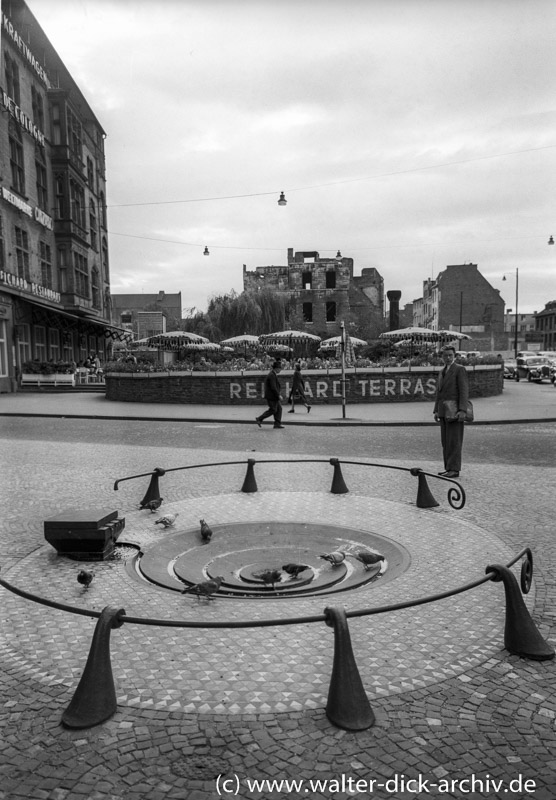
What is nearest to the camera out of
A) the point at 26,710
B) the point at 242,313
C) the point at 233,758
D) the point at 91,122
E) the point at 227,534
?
the point at 233,758

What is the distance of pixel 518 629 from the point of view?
11.9 ft

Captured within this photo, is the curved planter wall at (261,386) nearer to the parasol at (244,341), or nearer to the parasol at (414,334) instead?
the parasol at (414,334)

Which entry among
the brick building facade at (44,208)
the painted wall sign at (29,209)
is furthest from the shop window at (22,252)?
the painted wall sign at (29,209)

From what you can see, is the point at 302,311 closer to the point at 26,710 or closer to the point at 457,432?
the point at 457,432

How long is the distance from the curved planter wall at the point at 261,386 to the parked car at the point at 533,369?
16.9m

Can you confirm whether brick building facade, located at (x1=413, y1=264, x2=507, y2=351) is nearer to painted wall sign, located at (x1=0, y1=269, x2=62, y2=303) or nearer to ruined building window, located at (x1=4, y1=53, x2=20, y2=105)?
painted wall sign, located at (x1=0, y1=269, x2=62, y2=303)

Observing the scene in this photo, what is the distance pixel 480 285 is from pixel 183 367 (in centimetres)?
5998

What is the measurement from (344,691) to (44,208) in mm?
35532

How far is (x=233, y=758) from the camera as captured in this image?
269 centimetres

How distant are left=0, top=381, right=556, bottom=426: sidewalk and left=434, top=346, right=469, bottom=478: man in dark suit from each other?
7.80 meters

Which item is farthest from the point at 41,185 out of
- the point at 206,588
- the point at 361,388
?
the point at 206,588

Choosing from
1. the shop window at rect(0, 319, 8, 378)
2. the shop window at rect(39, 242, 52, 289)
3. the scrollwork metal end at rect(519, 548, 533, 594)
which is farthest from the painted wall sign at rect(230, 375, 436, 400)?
the scrollwork metal end at rect(519, 548, 533, 594)

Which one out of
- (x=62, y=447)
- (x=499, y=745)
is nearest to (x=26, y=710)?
(x=499, y=745)

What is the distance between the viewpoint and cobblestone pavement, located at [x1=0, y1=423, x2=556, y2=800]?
8.51 feet
